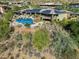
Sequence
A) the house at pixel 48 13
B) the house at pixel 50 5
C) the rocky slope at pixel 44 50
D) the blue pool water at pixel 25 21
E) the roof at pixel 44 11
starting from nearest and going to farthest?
the rocky slope at pixel 44 50 → the blue pool water at pixel 25 21 → the house at pixel 48 13 → the roof at pixel 44 11 → the house at pixel 50 5

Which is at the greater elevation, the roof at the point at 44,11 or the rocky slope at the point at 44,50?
the roof at the point at 44,11

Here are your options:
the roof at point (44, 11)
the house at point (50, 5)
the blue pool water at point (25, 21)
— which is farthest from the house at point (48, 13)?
the house at point (50, 5)

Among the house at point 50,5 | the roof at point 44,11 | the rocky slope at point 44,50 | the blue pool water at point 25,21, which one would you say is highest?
the roof at point 44,11

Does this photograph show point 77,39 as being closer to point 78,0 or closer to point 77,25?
point 77,25

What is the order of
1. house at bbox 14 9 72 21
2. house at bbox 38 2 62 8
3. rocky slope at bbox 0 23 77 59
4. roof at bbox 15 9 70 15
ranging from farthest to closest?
house at bbox 38 2 62 8
roof at bbox 15 9 70 15
house at bbox 14 9 72 21
rocky slope at bbox 0 23 77 59

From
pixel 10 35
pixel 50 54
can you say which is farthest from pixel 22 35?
pixel 50 54

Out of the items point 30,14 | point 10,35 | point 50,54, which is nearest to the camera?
point 50,54

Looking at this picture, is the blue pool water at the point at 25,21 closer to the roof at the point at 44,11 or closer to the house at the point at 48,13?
the house at the point at 48,13

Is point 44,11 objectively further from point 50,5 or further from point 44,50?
point 44,50

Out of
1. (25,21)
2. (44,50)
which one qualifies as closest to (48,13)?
(25,21)

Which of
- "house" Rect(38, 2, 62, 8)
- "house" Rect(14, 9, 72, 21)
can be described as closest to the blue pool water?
"house" Rect(14, 9, 72, 21)

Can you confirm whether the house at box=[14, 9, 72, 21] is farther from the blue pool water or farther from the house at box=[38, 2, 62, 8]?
the house at box=[38, 2, 62, 8]
